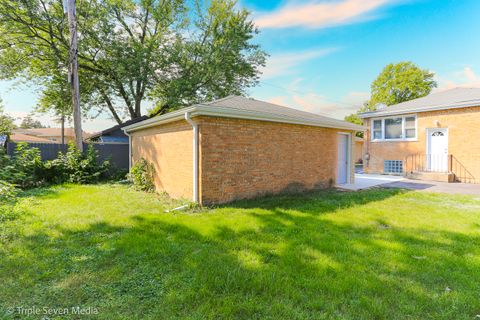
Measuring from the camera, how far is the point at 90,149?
1120 cm

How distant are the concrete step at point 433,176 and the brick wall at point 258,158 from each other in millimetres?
6511

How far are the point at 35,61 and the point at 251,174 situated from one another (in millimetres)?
16695

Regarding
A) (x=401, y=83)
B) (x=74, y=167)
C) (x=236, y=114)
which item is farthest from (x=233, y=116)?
(x=401, y=83)

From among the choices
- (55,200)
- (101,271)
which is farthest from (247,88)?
(101,271)

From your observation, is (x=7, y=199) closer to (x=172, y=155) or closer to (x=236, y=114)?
(x=172, y=155)

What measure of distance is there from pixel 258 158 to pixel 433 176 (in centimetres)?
1020

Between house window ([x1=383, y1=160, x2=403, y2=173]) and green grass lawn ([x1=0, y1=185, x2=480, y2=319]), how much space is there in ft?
29.2

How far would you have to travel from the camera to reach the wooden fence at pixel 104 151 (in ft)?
36.3

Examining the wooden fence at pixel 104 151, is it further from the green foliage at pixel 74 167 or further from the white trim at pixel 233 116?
the white trim at pixel 233 116

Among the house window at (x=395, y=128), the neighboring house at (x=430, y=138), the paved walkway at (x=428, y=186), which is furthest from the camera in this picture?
the house window at (x=395, y=128)

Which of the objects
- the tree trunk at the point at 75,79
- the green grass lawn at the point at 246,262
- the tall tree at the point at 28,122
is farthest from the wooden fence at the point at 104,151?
the tall tree at the point at 28,122

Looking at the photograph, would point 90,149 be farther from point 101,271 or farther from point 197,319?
point 197,319

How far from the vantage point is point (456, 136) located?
466 inches

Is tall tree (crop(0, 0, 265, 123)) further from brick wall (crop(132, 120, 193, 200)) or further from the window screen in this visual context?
the window screen
